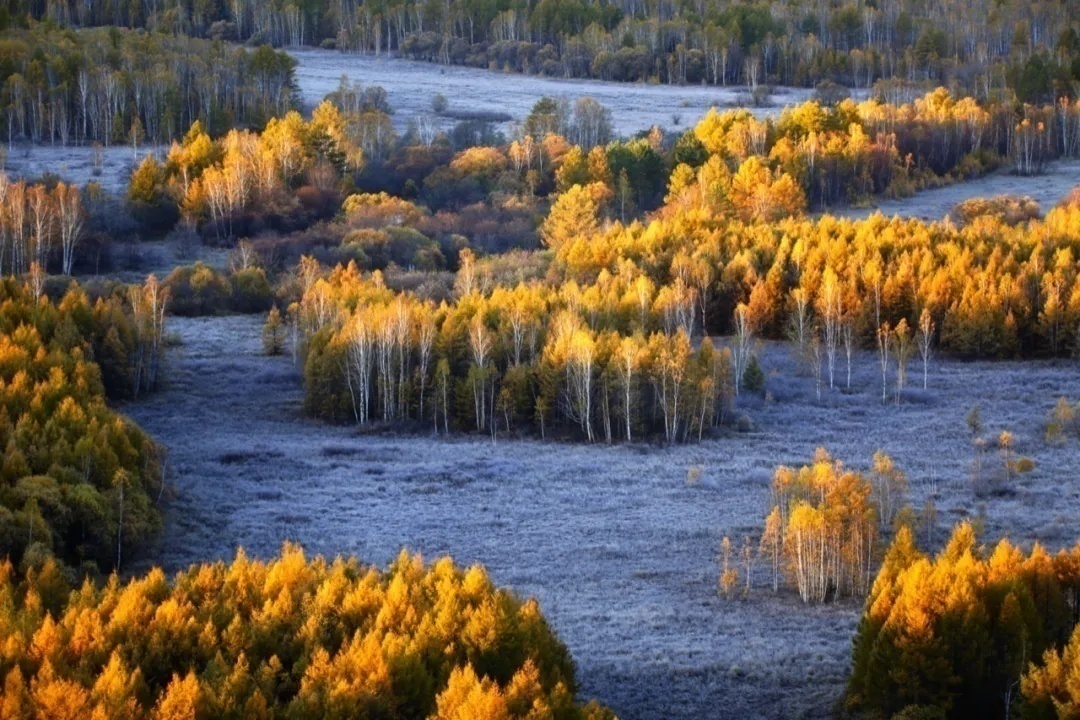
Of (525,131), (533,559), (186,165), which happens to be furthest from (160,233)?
(533,559)

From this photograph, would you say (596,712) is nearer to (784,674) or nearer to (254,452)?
(784,674)

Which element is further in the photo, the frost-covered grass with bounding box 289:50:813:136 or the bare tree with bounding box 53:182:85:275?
the frost-covered grass with bounding box 289:50:813:136

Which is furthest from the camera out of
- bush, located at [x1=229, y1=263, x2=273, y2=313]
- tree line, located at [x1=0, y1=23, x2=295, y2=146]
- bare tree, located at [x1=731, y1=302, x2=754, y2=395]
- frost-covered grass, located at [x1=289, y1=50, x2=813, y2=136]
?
frost-covered grass, located at [x1=289, y1=50, x2=813, y2=136]

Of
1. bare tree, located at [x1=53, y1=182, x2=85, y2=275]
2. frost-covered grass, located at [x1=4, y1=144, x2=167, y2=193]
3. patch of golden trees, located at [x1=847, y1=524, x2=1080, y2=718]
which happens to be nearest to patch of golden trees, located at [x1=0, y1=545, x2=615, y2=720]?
patch of golden trees, located at [x1=847, y1=524, x2=1080, y2=718]

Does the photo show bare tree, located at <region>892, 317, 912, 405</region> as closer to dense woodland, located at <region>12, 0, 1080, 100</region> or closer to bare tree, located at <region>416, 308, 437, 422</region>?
bare tree, located at <region>416, 308, 437, 422</region>

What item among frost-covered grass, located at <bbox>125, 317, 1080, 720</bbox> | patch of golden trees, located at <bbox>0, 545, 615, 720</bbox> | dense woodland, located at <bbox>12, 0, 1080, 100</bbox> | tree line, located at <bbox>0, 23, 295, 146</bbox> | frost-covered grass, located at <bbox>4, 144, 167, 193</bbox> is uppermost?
dense woodland, located at <bbox>12, 0, 1080, 100</bbox>

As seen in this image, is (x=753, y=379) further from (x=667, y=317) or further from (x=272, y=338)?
(x=272, y=338)

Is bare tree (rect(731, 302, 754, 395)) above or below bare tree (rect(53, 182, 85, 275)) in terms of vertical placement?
below

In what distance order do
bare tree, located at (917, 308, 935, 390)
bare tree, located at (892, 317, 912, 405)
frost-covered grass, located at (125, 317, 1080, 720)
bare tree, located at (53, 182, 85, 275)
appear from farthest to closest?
bare tree, located at (53, 182, 85, 275) < bare tree, located at (917, 308, 935, 390) < bare tree, located at (892, 317, 912, 405) < frost-covered grass, located at (125, 317, 1080, 720)
